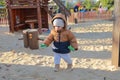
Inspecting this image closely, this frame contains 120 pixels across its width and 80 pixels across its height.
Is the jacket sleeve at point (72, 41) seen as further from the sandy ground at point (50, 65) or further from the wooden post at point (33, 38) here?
the wooden post at point (33, 38)

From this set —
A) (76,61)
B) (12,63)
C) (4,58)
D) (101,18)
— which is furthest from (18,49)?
(101,18)

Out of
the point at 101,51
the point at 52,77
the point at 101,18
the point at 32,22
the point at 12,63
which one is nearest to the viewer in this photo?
the point at 52,77

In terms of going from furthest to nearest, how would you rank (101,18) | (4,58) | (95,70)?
(101,18) → (4,58) → (95,70)

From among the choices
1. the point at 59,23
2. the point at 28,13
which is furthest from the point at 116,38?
the point at 28,13

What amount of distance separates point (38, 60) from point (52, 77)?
1556 mm

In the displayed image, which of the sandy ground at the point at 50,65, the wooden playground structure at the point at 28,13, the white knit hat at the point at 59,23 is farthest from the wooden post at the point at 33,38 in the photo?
the wooden playground structure at the point at 28,13

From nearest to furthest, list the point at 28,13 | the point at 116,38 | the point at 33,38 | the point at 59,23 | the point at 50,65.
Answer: the point at 59,23 → the point at 116,38 → the point at 50,65 → the point at 33,38 → the point at 28,13

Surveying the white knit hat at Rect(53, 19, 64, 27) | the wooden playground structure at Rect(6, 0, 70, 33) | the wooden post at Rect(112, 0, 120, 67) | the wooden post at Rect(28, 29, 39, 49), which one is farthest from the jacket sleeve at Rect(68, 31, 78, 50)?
the wooden playground structure at Rect(6, 0, 70, 33)

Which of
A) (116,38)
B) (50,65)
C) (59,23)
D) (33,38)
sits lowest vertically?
(50,65)

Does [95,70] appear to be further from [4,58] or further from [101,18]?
[101,18]

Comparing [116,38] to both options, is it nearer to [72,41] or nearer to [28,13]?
[72,41]

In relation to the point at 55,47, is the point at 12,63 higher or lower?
lower

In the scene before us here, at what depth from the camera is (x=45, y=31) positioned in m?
12.9

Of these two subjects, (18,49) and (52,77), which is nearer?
(52,77)
